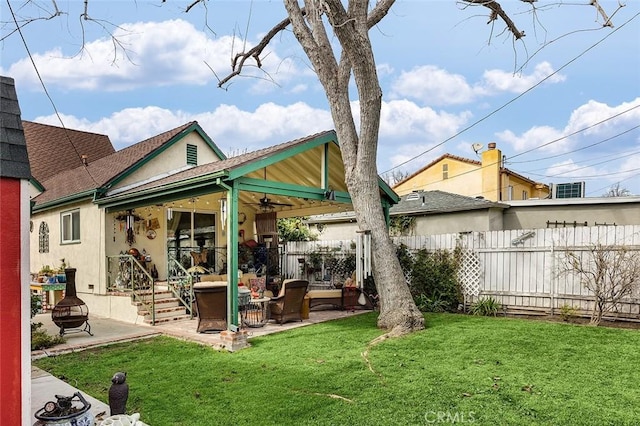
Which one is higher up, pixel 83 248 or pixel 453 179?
pixel 453 179

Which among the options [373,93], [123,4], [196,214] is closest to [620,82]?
[373,93]

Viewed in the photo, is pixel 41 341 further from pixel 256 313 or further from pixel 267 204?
pixel 267 204

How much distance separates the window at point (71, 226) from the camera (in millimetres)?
12514

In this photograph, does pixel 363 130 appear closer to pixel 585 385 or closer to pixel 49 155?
pixel 585 385

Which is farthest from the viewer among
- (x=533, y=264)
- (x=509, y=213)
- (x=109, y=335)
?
(x=509, y=213)

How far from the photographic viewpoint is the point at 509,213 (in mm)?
17250

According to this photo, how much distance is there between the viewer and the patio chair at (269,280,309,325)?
9367 millimetres

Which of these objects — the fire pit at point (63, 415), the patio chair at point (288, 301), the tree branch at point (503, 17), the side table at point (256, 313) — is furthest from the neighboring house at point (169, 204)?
the tree branch at point (503, 17)

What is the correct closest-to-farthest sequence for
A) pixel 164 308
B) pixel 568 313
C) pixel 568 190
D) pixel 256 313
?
pixel 568 313
pixel 256 313
pixel 164 308
pixel 568 190

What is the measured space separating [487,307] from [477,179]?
53.1 ft

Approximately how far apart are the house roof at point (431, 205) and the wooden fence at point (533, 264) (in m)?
5.77

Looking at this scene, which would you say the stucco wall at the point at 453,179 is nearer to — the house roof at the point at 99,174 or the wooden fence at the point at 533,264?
the wooden fence at the point at 533,264

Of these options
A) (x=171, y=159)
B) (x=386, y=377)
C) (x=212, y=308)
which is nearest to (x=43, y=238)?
(x=171, y=159)

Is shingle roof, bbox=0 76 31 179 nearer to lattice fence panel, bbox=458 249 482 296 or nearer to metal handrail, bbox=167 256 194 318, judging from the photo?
metal handrail, bbox=167 256 194 318
